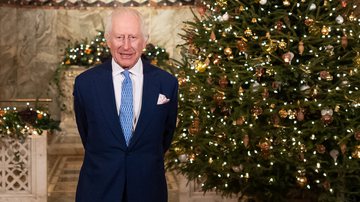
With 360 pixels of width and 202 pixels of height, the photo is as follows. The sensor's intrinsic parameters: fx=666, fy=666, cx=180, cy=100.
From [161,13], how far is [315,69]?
23.2 ft

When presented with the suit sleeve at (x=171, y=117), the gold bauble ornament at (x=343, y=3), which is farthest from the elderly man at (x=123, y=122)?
the gold bauble ornament at (x=343, y=3)

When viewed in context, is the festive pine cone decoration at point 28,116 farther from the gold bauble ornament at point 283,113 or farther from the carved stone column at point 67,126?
the carved stone column at point 67,126

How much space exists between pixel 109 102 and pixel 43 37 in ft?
29.5

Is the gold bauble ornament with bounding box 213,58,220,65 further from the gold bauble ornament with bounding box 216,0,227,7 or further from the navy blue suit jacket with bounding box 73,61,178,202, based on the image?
the navy blue suit jacket with bounding box 73,61,178,202

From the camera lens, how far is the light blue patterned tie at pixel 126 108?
332 cm

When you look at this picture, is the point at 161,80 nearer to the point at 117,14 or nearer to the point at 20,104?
the point at 117,14

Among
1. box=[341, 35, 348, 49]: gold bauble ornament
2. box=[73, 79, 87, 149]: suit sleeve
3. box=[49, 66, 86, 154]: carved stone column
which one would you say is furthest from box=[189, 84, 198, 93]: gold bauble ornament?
box=[49, 66, 86, 154]: carved stone column

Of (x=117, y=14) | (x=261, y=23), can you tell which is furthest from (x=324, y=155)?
(x=117, y=14)

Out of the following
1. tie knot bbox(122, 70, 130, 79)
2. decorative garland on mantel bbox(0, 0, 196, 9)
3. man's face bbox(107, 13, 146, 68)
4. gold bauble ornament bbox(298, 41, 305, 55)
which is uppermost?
decorative garland on mantel bbox(0, 0, 196, 9)

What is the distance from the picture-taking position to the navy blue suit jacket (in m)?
3.30

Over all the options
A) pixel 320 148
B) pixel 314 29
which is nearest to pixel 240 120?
pixel 320 148

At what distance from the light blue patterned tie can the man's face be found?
0.10 meters

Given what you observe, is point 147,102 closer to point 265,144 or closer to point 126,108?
point 126,108

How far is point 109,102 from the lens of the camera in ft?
10.9
